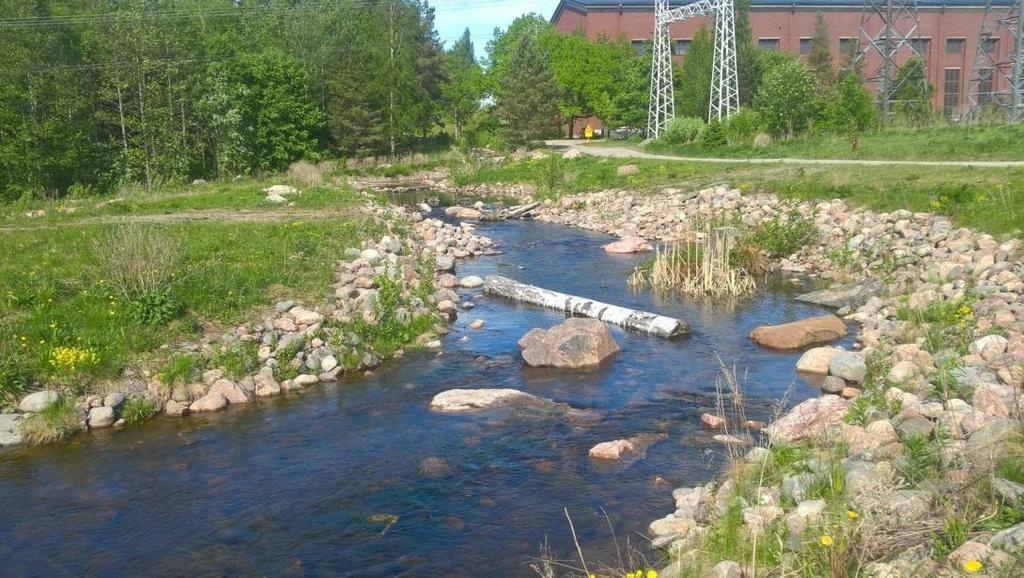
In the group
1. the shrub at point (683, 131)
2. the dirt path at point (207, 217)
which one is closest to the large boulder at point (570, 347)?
the dirt path at point (207, 217)

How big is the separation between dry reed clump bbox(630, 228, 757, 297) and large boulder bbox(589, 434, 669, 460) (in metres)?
8.42

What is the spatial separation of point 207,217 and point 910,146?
80.4ft

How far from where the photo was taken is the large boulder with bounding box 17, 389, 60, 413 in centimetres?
1121

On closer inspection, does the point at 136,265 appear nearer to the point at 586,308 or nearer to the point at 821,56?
the point at 586,308

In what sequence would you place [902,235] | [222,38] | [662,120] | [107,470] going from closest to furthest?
[107,470], [902,235], [222,38], [662,120]

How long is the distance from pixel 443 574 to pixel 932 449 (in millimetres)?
4628

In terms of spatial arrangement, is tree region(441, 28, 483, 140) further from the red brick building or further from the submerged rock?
the submerged rock

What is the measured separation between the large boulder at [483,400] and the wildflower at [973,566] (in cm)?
689

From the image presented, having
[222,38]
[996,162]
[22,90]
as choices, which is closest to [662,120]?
[222,38]

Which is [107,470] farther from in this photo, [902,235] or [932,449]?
[902,235]

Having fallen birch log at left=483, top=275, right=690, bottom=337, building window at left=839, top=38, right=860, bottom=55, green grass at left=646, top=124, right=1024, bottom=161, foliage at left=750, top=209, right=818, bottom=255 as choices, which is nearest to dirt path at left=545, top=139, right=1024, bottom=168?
green grass at left=646, top=124, right=1024, bottom=161

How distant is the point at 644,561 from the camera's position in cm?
725

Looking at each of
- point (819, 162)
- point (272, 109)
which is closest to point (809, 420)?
point (819, 162)

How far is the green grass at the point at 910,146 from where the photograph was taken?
27.0 m
